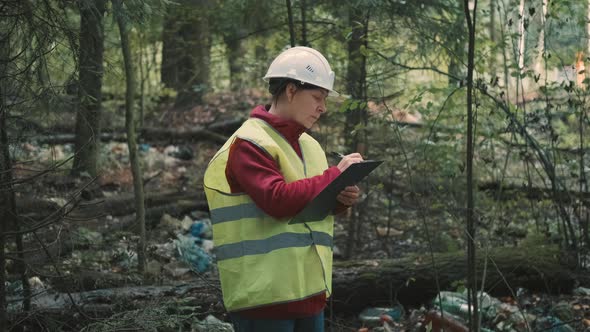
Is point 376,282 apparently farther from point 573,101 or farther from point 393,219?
point 393,219

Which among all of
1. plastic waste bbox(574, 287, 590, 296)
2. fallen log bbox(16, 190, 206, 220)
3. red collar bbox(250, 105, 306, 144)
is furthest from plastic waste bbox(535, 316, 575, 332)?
fallen log bbox(16, 190, 206, 220)

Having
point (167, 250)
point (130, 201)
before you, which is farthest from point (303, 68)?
point (130, 201)

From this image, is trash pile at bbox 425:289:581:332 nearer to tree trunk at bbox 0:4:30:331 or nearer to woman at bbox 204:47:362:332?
woman at bbox 204:47:362:332

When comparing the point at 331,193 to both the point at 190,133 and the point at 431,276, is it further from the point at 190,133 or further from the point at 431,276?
the point at 190,133

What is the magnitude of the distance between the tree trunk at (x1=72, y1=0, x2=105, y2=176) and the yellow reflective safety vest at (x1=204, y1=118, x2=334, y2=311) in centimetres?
90

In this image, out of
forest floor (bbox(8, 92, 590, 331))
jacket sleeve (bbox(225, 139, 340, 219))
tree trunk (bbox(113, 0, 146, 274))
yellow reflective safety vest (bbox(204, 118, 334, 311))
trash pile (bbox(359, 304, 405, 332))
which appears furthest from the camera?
tree trunk (bbox(113, 0, 146, 274))

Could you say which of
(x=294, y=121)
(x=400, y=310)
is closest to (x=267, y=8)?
(x=400, y=310)

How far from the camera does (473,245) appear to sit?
4.00 metres

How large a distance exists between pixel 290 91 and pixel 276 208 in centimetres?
53

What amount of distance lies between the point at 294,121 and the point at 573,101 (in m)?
3.08

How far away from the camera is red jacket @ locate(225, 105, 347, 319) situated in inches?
111

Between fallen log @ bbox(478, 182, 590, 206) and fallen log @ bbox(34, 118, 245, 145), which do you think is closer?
fallen log @ bbox(478, 182, 590, 206)

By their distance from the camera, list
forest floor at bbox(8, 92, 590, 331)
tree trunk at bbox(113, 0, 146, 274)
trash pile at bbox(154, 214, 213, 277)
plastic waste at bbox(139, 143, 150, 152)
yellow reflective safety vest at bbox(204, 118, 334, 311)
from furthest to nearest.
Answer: plastic waste at bbox(139, 143, 150, 152) < trash pile at bbox(154, 214, 213, 277) < tree trunk at bbox(113, 0, 146, 274) < forest floor at bbox(8, 92, 590, 331) < yellow reflective safety vest at bbox(204, 118, 334, 311)

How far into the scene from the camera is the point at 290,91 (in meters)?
3.06
